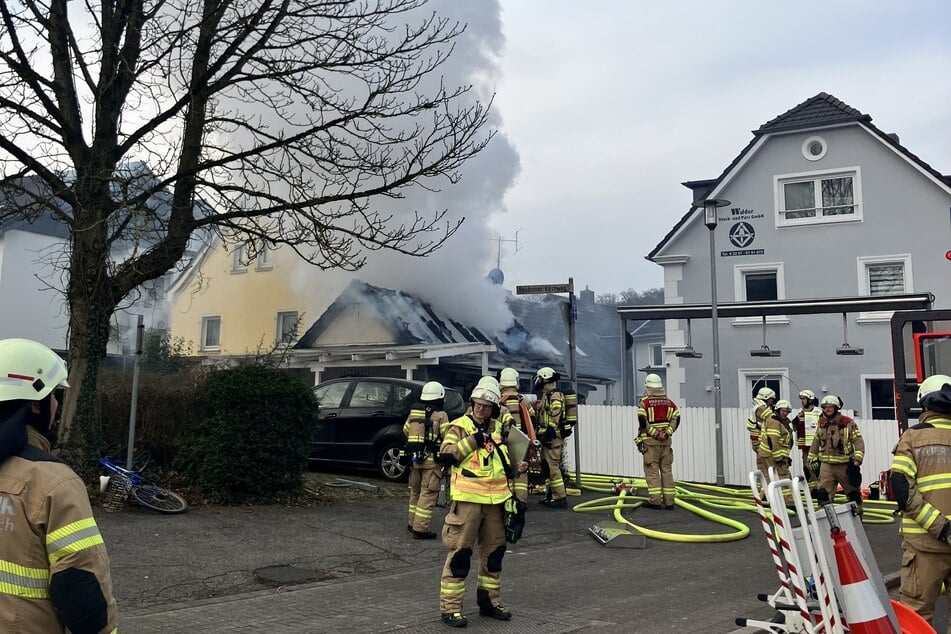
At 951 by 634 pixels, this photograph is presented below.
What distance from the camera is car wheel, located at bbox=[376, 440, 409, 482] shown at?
1227cm

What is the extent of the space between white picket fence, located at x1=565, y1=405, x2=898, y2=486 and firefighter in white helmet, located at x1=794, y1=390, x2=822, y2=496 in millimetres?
2036

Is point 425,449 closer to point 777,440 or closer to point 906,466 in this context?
point 906,466

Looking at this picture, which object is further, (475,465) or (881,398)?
(881,398)

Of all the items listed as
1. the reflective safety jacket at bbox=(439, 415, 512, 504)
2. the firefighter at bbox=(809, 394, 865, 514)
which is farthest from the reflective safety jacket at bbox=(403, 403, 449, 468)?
the firefighter at bbox=(809, 394, 865, 514)

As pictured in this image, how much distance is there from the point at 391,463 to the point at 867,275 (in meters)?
12.7

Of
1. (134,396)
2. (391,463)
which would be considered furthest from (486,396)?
(391,463)

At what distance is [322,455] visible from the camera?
12727 mm

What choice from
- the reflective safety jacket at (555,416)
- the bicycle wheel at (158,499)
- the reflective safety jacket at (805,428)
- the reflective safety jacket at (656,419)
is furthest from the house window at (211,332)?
the reflective safety jacket at (805,428)

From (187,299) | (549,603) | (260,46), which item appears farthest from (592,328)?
(549,603)

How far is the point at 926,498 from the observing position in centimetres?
479

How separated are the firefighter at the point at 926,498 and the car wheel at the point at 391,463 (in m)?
8.26

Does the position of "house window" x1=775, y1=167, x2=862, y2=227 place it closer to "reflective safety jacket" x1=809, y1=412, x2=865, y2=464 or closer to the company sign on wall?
the company sign on wall

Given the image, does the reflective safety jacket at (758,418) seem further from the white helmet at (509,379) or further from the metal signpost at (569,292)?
the white helmet at (509,379)

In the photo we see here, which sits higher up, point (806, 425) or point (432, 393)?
point (432, 393)
